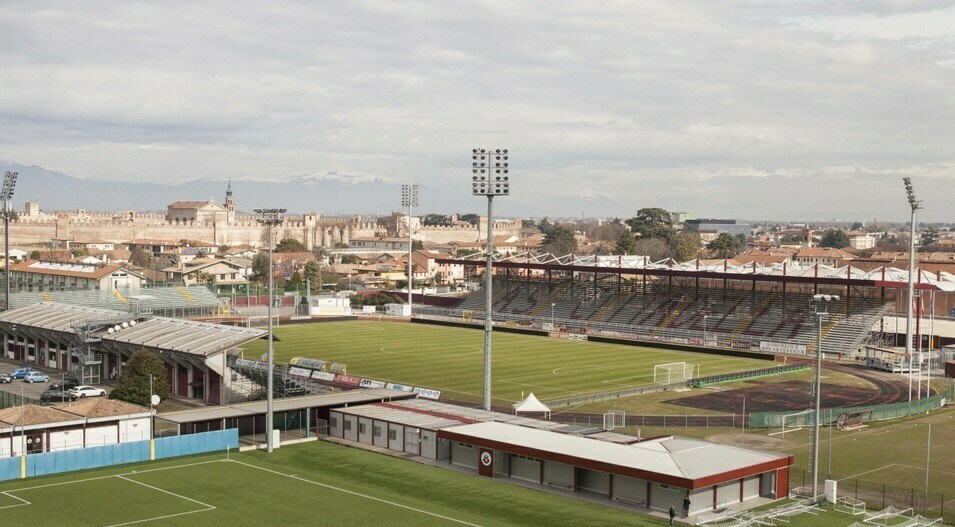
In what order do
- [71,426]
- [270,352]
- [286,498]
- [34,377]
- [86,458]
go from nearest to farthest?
[286,498] → [86,458] → [71,426] → [270,352] → [34,377]

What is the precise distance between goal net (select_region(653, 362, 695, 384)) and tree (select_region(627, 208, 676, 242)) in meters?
108

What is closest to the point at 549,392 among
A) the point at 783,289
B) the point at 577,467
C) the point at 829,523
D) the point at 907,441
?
the point at 907,441

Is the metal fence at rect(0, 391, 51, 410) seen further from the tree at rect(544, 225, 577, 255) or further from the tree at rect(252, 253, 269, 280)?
the tree at rect(544, 225, 577, 255)

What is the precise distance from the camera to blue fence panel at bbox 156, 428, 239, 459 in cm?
3900

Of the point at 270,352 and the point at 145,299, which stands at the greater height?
the point at 270,352

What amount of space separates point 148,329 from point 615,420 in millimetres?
28518

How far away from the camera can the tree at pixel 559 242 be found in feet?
596

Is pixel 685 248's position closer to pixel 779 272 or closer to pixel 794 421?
pixel 779 272

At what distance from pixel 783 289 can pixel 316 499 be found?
64524 mm

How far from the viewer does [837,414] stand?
49.1 meters

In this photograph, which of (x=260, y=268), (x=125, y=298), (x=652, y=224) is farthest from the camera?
(x=652, y=224)

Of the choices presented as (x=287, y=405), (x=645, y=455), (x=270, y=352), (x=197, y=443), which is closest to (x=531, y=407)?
(x=287, y=405)

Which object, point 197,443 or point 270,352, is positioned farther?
point 270,352

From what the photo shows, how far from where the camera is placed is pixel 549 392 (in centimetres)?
5847
